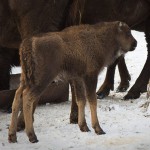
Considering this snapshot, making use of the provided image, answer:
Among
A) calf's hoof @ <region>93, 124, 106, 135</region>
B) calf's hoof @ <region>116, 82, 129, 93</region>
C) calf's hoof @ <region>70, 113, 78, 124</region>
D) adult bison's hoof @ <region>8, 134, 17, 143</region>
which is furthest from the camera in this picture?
calf's hoof @ <region>116, 82, 129, 93</region>

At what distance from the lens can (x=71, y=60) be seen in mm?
5754

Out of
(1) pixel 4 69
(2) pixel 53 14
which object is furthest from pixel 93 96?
(1) pixel 4 69

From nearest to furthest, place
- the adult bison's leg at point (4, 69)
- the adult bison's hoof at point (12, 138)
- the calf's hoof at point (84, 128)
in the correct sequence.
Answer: the adult bison's hoof at point (12, 138), the calf's hoof at point (84, 128), the adult bison's leg at point (4, 69)

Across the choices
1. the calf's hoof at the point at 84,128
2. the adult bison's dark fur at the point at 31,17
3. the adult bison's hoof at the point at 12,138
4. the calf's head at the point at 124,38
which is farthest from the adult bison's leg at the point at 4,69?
the adult bison's hoof at the point at 12,138

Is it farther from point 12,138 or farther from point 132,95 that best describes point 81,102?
point 132,95

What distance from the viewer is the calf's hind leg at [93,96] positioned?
231 inches

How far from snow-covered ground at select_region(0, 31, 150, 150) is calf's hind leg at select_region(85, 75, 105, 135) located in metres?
0.08

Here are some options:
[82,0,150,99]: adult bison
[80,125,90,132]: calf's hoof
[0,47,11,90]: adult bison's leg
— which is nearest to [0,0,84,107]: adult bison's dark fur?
[82,0,150,99]: adult bison

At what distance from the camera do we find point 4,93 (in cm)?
733

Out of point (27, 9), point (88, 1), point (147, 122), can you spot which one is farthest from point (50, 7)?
Answer: point (147, 122)

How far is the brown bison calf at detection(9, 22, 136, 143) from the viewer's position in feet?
18.4

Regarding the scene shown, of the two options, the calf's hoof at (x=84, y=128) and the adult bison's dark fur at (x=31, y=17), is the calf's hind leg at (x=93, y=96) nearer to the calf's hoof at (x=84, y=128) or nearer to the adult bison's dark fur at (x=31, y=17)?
the calf's hoof at (x=84, y=128)

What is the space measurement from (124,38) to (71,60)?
77 cm

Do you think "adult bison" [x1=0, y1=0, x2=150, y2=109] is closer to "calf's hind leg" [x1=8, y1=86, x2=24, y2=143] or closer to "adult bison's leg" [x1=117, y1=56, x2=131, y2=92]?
"calf's hind leg" [x1=8, y1=86, x2=24, y2=143]
